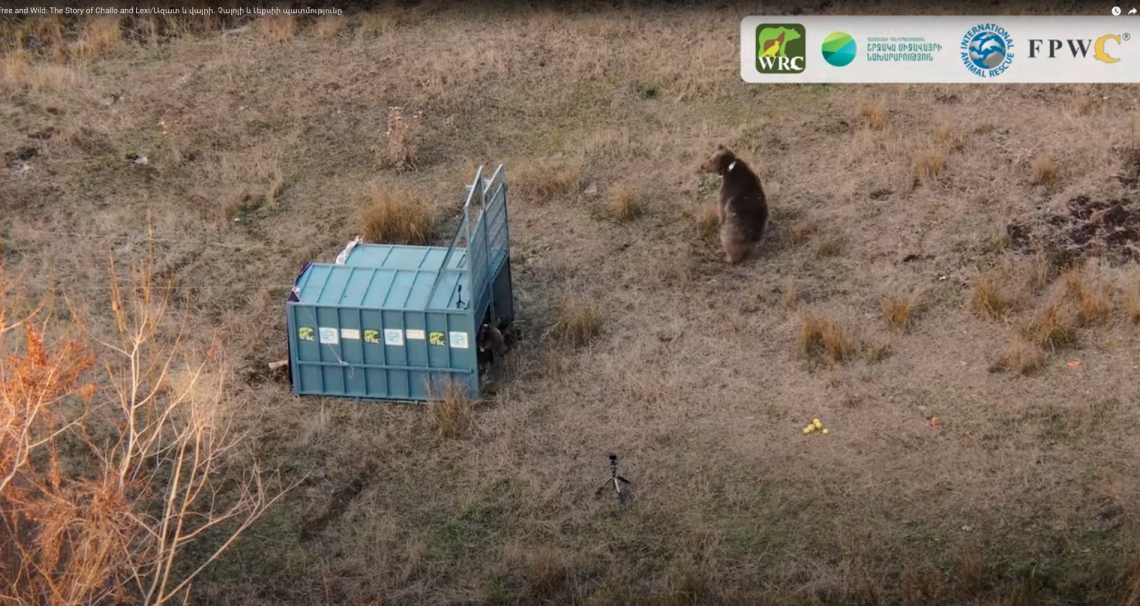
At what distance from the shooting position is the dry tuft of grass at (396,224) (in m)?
A: 12.9

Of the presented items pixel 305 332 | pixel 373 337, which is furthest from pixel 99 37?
pixel 373 337

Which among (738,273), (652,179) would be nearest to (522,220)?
(652,179)

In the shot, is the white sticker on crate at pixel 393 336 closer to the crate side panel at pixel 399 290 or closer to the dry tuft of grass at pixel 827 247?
the crate side panel at pixel 399 290

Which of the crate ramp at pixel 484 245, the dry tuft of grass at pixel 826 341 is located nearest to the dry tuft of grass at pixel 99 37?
the crate ramp at pixel 484 245

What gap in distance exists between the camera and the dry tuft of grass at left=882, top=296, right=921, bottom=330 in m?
11.0

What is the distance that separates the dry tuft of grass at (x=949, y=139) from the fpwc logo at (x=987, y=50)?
844 mm

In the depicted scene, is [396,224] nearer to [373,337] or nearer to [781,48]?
[373,337]

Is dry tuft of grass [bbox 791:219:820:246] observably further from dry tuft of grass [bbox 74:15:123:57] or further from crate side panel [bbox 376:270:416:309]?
dry tuft of grass [bbox 74:15:123:57]

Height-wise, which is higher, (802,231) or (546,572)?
(802,231)

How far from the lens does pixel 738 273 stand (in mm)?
12078

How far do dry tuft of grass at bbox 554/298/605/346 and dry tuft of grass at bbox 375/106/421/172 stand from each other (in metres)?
3.88

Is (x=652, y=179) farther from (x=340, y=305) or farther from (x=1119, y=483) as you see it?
(x=1119, y=483)

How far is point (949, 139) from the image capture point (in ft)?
44.9

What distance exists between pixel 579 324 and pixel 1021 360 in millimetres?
3657
